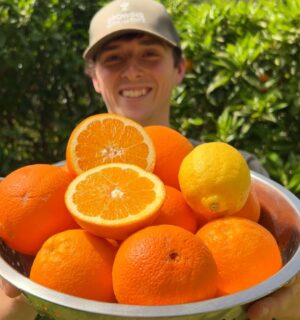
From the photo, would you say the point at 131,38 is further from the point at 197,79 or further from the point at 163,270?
the point at 163,270

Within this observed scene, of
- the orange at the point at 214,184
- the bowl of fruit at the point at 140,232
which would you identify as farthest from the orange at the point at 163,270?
the orange at the point at 214,184

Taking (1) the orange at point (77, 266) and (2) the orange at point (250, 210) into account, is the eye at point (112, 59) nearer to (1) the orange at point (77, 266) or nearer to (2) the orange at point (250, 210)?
(2) the orange at point (250, 210)

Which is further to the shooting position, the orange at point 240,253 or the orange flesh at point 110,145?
the orange flesh at point 110,145

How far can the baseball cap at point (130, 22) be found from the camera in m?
1.69

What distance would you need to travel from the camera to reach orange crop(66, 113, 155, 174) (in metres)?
0.93

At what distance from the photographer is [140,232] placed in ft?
2.60

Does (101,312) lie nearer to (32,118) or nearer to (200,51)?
(200,51)

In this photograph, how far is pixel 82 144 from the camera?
3.11ft

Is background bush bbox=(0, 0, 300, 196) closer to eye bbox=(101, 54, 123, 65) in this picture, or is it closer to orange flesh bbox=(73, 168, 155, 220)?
eye bbox=(101, 54, 123, 65)

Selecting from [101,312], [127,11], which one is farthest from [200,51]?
[101,312]

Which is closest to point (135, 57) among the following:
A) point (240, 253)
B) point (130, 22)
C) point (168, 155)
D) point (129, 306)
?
point (130, 22)

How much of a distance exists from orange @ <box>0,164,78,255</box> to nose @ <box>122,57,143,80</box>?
36.0 inches

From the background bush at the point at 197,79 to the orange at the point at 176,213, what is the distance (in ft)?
4.08

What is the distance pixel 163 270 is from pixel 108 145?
11.8 inches
